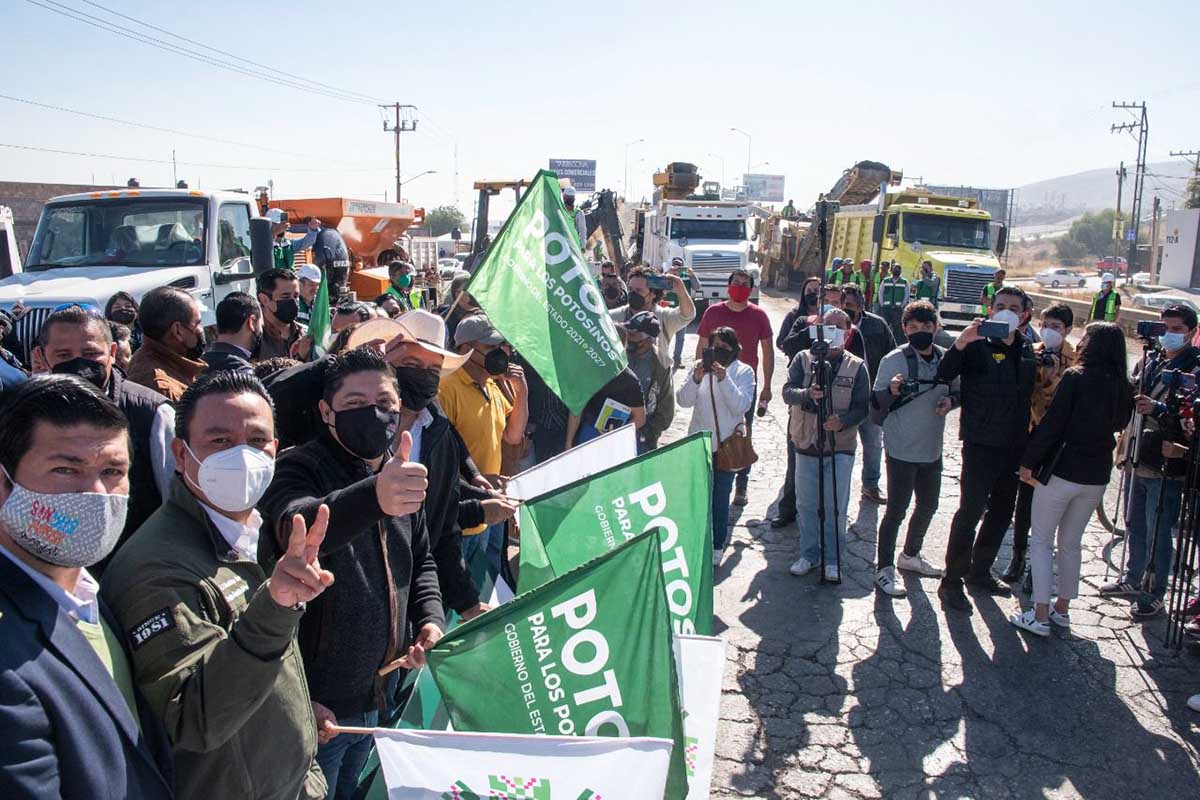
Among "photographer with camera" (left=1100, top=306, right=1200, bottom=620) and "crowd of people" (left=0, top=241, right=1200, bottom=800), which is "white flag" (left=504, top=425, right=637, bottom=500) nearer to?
"crowd of people" (left=0, top=241, right=1200, bottom=800)

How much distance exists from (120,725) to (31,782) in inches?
7.6

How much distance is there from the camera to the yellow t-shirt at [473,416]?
4.30 meters

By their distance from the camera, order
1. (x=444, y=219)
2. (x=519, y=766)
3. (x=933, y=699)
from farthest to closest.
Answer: (x=444, y=219) → (x=933, y=699) → (x=519, y=766)

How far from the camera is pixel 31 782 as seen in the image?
1415 mm

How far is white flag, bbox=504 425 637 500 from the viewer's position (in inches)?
157

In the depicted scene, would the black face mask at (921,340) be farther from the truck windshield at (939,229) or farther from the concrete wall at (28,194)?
the concrete wall at (28,194)

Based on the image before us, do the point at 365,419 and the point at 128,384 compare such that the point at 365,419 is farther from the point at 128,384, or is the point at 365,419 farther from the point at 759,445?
the point at 759,445

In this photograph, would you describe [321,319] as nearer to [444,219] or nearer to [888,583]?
[888,583]

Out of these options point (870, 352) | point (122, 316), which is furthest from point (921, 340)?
point (122, 316)

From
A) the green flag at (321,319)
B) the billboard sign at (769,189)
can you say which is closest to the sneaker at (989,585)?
the green flag at (321,319)

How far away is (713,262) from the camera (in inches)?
897

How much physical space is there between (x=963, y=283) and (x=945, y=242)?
6.53ft

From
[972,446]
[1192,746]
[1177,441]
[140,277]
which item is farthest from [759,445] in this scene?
[140,277]

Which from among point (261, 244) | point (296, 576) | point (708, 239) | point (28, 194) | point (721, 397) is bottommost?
point (721, 397)
